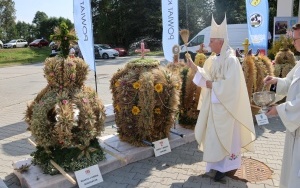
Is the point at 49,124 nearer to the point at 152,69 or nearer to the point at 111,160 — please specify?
the point at 111,160

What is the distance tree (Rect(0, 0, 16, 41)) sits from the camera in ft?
160

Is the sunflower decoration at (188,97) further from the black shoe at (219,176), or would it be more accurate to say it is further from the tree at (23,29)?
the tree at (23,29)

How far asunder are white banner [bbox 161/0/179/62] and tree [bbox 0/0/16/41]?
1833 inches

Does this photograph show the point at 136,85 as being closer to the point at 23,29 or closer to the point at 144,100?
the point at 144,100

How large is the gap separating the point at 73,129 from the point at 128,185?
1.02 metres

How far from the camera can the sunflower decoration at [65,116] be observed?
357cm

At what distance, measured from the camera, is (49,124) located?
142 inches

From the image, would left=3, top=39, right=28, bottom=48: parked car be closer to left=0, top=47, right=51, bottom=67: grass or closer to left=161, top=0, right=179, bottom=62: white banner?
left=0, top=47, right=51, bottom=67: grass

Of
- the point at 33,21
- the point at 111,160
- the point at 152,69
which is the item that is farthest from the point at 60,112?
the point at 33,21

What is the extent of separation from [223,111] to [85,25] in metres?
4.16

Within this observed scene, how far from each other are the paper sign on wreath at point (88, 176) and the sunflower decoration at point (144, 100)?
1.01 metres

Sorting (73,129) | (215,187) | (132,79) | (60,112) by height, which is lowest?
(215,187)

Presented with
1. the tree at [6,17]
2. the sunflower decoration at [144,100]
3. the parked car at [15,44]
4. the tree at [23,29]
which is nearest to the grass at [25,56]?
the parked car at [15,44]

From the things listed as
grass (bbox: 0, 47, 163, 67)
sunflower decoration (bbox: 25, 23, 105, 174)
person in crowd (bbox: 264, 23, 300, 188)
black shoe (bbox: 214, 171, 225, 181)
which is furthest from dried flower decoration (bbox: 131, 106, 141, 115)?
grass (bbox: 0, 47, 163, 67)
